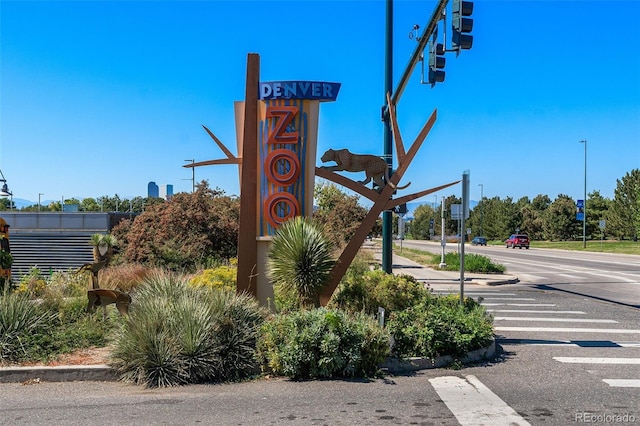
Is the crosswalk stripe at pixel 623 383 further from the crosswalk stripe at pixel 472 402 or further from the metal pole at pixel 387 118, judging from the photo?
the metal pole at pixel 387 118

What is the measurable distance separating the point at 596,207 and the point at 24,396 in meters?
87.6

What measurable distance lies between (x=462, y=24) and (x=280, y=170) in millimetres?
4080

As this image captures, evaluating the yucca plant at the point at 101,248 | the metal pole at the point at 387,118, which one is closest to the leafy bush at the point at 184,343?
the yucca plant at the point at 101,248

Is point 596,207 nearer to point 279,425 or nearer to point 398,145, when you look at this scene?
point 398,145

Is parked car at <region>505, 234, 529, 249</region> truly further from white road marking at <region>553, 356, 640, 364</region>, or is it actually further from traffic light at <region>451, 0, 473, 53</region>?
traffic light at <region>451, 0, 473, 53</region>

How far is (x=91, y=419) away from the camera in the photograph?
6172 mm

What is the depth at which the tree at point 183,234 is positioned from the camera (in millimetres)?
19969

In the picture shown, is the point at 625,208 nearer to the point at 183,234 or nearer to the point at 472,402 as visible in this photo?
the point at 183,234

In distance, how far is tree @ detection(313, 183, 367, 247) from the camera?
3044cm

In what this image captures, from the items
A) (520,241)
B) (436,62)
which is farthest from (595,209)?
(436,62)

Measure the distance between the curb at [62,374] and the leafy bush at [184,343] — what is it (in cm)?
18

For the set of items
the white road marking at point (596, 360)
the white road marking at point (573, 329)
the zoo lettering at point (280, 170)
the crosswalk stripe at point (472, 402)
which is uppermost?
the zoo lettering at point (280, 170)

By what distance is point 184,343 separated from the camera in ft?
25.2

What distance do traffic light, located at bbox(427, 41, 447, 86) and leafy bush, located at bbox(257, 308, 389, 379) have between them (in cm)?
527
